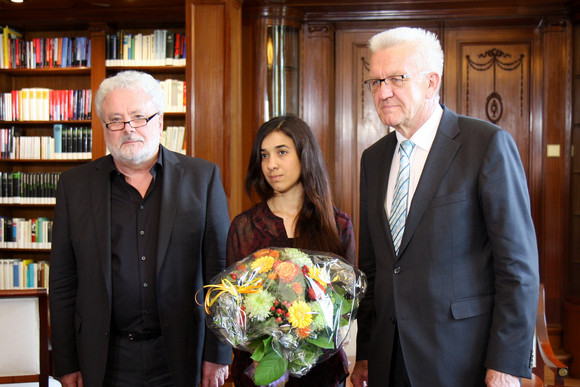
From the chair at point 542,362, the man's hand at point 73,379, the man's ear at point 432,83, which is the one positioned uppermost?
the man's ear at point 432,83

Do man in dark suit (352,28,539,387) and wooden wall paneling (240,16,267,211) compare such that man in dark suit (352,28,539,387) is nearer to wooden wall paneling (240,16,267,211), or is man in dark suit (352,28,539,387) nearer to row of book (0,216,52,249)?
wooden wall paneling (240,16,267,211)

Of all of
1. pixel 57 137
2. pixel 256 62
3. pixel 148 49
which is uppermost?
pixel 148 49

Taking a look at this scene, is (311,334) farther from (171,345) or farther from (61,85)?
(61,85)

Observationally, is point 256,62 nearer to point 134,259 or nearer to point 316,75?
point 316,75

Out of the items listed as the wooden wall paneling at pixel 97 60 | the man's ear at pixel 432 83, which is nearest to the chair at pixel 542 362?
the man's ear at pixel 432 83

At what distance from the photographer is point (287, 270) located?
1.47 metres

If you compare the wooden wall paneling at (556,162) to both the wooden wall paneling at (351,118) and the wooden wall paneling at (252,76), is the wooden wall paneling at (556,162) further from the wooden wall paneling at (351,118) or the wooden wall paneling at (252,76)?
the wooden wall paneling at (252,76)

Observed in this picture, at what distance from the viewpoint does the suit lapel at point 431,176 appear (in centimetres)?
168

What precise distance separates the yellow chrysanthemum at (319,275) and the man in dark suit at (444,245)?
0.31 metres

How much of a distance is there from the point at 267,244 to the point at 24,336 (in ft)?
4.06

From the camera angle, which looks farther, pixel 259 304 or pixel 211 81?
pixel 211 81

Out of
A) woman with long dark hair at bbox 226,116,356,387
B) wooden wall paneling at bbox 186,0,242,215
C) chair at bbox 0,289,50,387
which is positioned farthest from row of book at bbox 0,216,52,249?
woman with long dark hair at bbox 226,116,356,387

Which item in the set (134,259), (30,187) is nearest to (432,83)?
(134,259)

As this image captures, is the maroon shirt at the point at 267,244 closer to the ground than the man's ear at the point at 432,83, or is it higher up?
closer to the ground
